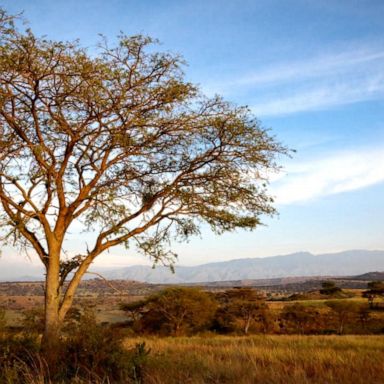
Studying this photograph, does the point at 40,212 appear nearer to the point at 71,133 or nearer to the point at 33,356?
the point at 71,133

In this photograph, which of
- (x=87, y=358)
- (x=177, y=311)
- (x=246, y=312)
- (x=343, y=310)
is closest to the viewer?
(x=87, y=358)

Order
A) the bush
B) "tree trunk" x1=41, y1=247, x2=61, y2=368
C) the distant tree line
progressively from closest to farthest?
the bush < "tree trunk" x1=41, y1=247, x2=61, y2=368 < the distant tree line

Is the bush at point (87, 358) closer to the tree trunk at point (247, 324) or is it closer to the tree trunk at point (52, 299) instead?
the tree trunk at point (52, 299)

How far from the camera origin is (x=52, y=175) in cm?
1171

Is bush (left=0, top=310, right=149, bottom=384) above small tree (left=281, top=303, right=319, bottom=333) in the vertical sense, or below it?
above

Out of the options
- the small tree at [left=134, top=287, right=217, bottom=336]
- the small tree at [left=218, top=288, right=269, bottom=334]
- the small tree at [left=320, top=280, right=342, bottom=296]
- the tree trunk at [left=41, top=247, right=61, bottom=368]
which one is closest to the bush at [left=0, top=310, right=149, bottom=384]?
the tree trunk at [left=41, top=247, right=61, bottom=368]

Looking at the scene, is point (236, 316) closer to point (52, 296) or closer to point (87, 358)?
point (52, 296)

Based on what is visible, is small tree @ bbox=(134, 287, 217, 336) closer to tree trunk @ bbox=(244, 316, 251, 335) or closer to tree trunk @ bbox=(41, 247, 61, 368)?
tree trunk @ bbox=(244, 316, 251, 335)

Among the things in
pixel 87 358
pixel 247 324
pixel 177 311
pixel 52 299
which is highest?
pixel 52 299

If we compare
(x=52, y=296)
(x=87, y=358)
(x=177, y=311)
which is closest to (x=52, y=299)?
(x=52, y=296)

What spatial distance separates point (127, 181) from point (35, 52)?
428 cm

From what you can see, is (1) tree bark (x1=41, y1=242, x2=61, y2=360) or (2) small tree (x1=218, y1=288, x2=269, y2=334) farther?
(2) small tree (x1=218, y1=288, x2=269, y2=334)

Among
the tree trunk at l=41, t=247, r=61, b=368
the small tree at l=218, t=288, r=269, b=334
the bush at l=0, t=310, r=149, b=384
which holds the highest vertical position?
the tree trunk at l=41, t=247, r=61, b=368

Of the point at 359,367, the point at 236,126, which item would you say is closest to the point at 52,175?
the point at 236,126
